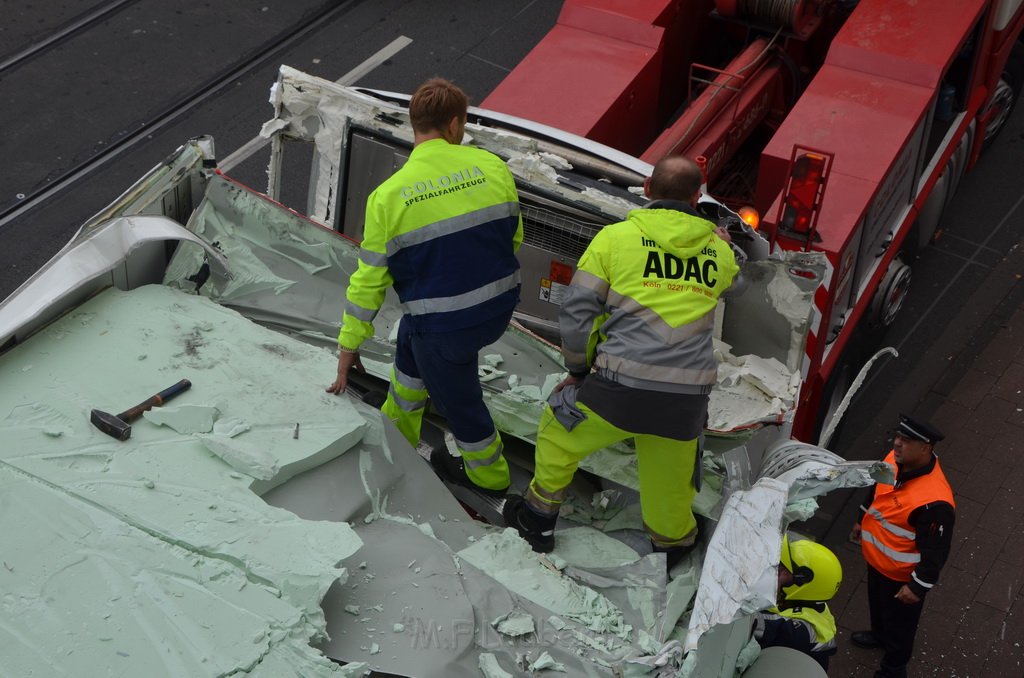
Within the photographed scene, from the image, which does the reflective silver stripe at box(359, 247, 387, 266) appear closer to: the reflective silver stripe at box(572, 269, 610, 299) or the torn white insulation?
the reflective silver stripe at box(572, 269, 610, 299)

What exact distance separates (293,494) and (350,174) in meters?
1.59

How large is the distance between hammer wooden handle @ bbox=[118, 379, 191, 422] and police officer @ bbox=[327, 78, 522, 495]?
454 mm

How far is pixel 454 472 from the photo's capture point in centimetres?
402

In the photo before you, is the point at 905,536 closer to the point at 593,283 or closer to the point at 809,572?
the point at 809,572

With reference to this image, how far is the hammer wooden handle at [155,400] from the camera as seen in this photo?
3.33m

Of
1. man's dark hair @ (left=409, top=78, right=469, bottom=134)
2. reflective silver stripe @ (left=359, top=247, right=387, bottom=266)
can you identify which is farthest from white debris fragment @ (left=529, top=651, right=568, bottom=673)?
man's dark hair @ (left=409, top=78, right=469, bottom=134)

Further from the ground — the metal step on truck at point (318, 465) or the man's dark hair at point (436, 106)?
the man's dark hair at point (436, 106)

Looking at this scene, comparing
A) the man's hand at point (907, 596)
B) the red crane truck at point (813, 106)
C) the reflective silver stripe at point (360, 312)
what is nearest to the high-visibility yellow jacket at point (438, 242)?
the reflective silver stripe at point (360, 312)

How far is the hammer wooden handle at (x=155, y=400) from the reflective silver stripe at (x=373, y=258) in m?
0.63

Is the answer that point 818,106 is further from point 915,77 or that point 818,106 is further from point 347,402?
point 347,402

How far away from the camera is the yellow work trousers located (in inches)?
141

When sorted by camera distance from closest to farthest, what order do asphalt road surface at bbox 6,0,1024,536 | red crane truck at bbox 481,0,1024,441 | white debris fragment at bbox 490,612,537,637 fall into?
1. white debris fragment at bbox 490,612,537,637
2. red crane truck at bbox 481,0,1024,441
3. asphalt road surface at bbox 6,0,1024,536

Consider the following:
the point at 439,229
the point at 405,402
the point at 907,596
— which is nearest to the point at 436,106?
the point at 439,229

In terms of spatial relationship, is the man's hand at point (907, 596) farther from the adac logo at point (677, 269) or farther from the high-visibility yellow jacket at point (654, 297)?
the adac logo at point (677, 269)
